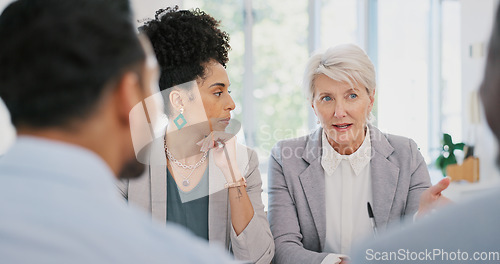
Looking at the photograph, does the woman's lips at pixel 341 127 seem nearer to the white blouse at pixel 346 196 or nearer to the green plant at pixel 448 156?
the white blouse at pixel 346 196

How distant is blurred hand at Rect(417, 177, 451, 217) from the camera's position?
121cm

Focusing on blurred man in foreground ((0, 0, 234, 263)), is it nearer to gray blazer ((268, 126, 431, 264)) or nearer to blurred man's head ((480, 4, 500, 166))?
blurred man's head ((480, 4, 500, 166))

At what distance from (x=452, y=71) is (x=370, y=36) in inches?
38.3

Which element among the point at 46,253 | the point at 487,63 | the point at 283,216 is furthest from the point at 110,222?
the point at 283,216

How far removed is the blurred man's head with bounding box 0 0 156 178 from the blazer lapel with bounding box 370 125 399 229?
4.76 feet

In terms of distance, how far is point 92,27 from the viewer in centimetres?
55

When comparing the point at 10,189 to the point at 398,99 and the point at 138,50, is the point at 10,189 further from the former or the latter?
the point at 398,99

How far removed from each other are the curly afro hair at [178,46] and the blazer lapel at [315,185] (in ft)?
1.96

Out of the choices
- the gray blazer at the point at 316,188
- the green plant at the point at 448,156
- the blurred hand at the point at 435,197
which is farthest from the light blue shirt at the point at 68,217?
the green plant at the point at 448,156

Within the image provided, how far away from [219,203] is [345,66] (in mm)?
766

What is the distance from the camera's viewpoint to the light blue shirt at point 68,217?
1.57 feet

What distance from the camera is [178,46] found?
66.6 inches

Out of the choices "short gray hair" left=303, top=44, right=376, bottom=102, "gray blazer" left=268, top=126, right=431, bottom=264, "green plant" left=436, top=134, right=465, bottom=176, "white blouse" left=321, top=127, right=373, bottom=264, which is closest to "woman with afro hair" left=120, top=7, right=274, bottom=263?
"gray blazer" left=268, top=126, right=431, bottom=264

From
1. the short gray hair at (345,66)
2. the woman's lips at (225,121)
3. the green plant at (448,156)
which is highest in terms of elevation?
the short gray hair at (345,66)
